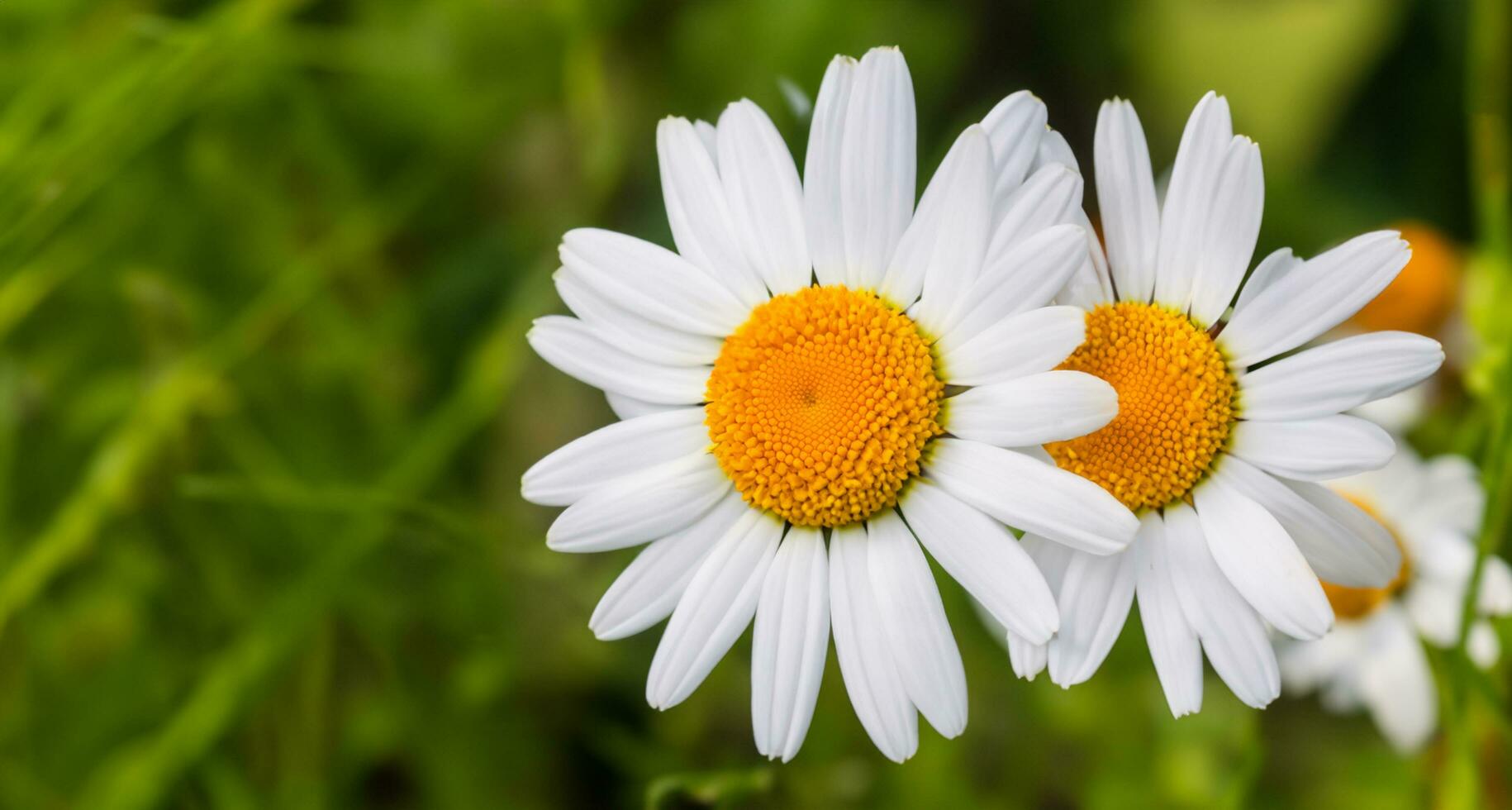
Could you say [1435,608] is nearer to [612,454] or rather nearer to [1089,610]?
[1089,610]

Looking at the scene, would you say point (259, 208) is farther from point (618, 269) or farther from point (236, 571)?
point (618, 269)

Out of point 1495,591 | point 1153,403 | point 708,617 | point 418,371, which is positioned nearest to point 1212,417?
point 1153,403

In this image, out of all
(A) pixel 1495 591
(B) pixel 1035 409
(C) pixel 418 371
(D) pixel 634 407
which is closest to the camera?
(B) pixel 1035 409

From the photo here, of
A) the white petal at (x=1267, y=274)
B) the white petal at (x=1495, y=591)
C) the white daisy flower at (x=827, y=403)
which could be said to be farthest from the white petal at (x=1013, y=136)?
the white petal at (x=1495, y=591)

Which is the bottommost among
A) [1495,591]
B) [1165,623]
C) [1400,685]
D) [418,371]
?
[1400,685]

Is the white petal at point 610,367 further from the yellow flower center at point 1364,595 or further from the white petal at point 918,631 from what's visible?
the yellow flower center at point 1364,595

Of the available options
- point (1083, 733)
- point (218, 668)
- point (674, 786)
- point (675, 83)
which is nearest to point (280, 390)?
point (218, 668)

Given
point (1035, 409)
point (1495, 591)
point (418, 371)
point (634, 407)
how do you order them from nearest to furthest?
point (1035, 409) → point (634, 407) → point (1495, 591) → point (418, 371)
